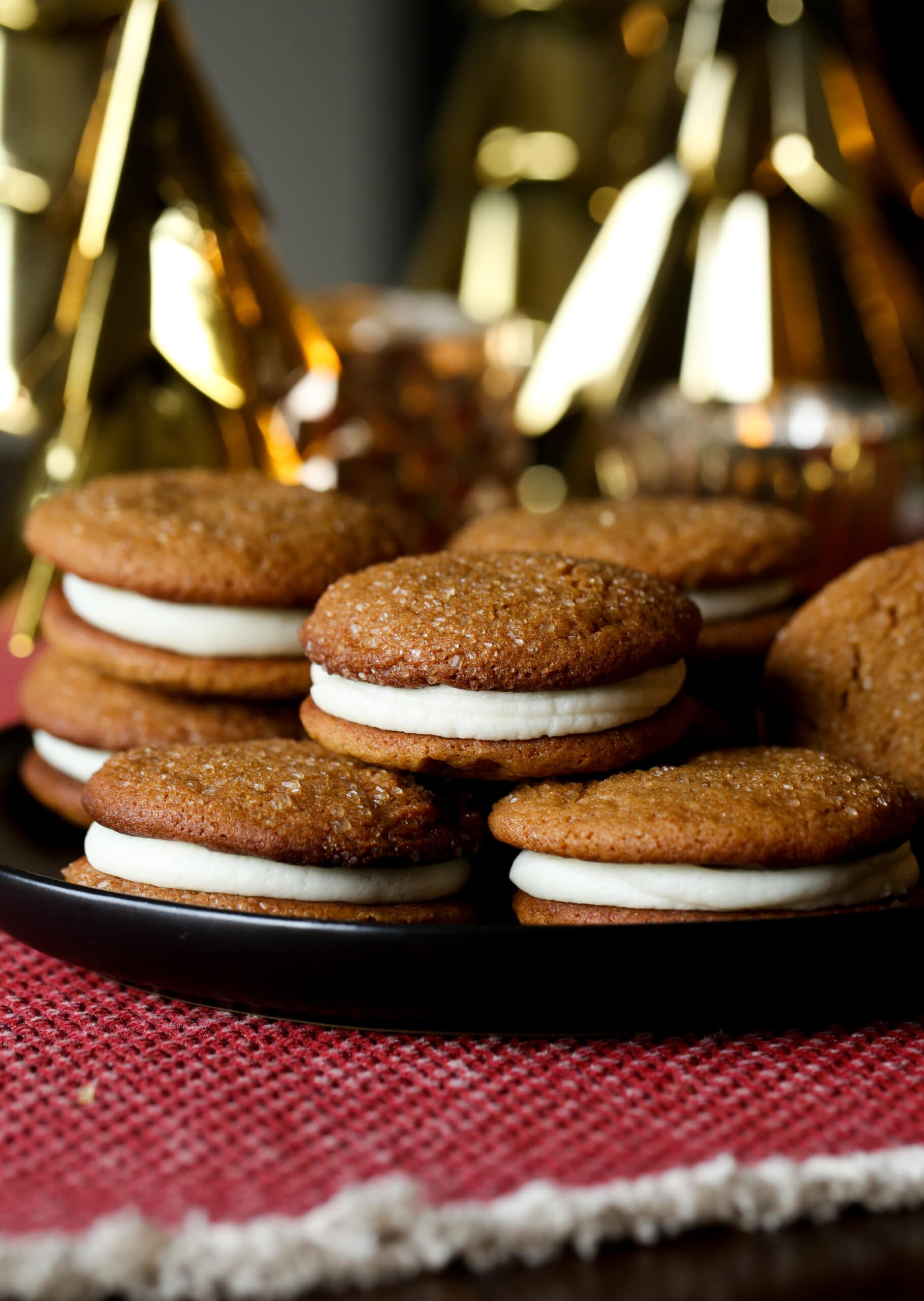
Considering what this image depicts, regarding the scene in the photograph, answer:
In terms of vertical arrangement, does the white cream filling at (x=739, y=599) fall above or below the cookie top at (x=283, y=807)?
above

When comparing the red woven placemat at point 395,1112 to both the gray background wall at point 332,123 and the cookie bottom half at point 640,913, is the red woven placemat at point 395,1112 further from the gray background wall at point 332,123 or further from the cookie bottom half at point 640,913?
the gray background wall at point 332,123

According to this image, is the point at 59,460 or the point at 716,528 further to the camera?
the point at 59,460

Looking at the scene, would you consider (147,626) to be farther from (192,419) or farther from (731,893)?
(192,419)

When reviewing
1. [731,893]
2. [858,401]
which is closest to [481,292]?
[858,401]

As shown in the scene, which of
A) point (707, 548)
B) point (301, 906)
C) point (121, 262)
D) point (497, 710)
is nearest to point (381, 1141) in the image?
point (301, 906)

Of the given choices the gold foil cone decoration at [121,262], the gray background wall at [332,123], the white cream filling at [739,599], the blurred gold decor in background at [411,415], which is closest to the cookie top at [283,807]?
the white cream filling at [739,599]
